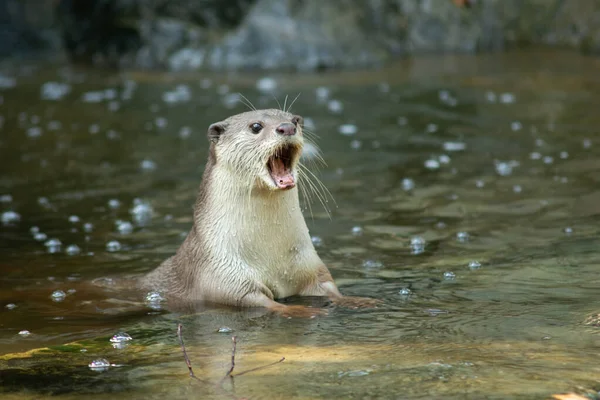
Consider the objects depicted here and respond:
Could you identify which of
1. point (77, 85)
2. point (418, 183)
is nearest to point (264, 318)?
point (418, 183)

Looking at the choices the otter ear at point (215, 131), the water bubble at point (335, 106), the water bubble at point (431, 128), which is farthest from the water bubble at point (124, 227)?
the water bubble at point (335, 106)

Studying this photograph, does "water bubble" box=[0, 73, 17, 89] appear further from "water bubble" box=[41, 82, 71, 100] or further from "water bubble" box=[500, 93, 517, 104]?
"water bubble" box=[500, 93, 517, 104]

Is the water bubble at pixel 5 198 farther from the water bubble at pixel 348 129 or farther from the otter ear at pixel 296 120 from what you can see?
the otter ear at pixel 296 120

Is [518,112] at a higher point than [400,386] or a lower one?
higher

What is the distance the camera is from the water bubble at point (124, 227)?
6895 mm

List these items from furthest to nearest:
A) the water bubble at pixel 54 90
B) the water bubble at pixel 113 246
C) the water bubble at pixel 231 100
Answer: the water bubble at pixel 54 90, the water bubble at pixel 231 100, the water bubble at pixel 113 246

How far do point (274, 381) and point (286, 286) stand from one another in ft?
4.90

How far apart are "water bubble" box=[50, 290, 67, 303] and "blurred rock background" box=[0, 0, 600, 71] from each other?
30.3ft

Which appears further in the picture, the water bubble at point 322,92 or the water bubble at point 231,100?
the water bubble at point 322,92

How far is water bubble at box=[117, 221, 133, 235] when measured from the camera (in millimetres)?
6895

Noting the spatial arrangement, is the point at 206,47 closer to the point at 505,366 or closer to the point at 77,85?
the point at 77,85

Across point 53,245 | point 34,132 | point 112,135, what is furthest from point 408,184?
point 34,132

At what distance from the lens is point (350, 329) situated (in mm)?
4344

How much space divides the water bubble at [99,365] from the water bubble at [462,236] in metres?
2.97
